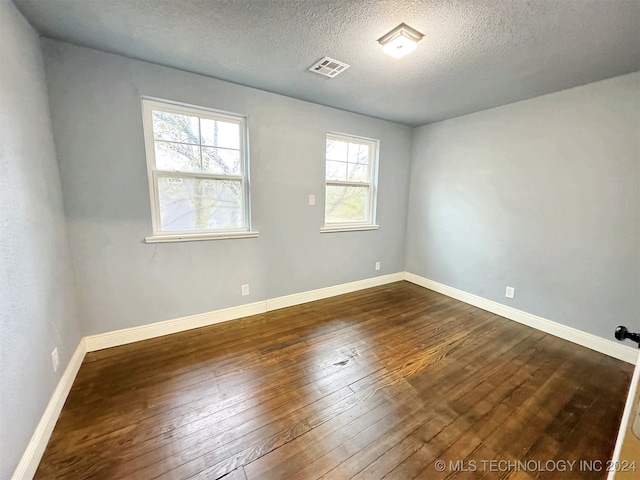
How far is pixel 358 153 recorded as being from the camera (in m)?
3.49

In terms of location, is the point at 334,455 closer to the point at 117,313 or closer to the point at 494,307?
the point at 117,313

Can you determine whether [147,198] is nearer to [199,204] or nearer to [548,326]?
[199,204]

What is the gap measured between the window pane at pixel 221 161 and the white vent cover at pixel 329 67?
3.53 ft

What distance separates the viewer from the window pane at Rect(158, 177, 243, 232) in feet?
7.66

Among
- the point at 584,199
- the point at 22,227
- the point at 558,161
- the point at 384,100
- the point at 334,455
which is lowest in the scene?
the point at 334,455

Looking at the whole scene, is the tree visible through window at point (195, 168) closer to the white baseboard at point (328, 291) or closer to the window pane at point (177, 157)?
the window pane at point (177, 157)

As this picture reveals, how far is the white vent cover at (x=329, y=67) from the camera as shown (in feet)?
6.53

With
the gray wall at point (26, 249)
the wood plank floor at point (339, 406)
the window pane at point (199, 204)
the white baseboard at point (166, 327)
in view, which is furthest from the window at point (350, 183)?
the gray wall at point (26, 249)

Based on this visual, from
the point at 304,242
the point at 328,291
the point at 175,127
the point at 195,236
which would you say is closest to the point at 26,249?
the point at 195,236

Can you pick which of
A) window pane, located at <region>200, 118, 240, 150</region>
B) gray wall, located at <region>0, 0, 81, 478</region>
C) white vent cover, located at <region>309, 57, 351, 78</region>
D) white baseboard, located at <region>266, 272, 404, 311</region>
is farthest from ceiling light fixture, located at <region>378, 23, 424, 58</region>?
white baseboard, located at <region>266, 272, 404, 311</region>

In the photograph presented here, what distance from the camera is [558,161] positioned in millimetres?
2445

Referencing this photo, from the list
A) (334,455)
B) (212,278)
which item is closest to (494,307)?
(334,455)

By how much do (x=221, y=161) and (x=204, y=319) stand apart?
5.20ft

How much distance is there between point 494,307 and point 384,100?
2668mm
